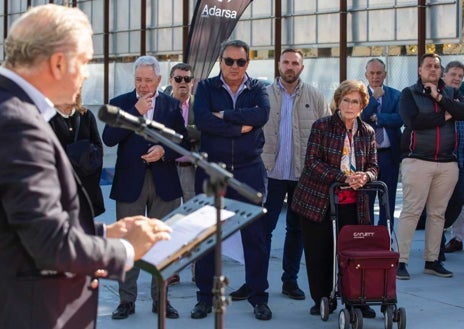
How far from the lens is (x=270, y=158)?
759 cm

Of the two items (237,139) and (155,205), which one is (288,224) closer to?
(237,139)

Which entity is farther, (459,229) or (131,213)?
(459,229)

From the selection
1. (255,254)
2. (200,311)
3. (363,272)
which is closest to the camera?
(363,272)

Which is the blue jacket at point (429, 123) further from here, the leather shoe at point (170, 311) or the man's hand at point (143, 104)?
the leather shoe at point (170, 311)

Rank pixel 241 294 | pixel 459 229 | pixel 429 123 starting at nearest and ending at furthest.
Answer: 1. pixel 241 294
2. pixel 429 123
3. pixel 459 229

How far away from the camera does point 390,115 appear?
888cm

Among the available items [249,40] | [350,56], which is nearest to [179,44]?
[249,40]

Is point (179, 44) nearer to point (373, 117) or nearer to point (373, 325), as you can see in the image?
point (373, 117)

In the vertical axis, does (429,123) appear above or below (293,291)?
above

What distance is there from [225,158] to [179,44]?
46.2 ft

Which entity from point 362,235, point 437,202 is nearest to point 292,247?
point 362,235

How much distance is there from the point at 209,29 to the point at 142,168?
6318mm

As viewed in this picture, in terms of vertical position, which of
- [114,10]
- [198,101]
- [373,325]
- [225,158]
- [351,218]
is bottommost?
[373,325]

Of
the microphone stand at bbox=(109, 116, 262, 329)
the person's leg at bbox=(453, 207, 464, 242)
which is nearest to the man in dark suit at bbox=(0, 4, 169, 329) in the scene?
the microphone stand at bbox=(109, 116, 262, 329)
